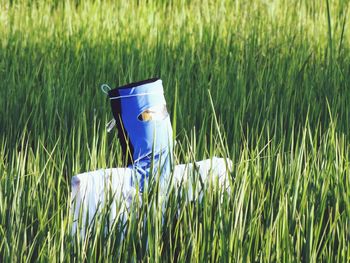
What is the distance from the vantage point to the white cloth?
1979 mm

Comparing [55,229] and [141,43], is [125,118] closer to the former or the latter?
[55,229]

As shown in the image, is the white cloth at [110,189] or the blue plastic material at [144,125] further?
the blue plastic material at [144,125]

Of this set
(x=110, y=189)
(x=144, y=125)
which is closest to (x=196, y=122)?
(x=144, y=125)

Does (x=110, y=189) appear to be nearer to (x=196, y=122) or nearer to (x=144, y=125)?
(x=144, y=125)

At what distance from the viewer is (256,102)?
127 inches

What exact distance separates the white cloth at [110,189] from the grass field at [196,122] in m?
0.04

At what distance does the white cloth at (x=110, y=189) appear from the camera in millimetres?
1979

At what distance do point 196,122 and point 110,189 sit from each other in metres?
1.27

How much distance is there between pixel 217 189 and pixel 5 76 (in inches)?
68.5

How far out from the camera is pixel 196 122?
10.6ft

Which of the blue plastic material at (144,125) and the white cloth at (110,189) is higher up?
the blue plastic material at (144,125)

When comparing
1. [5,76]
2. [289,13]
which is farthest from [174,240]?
[289,13]

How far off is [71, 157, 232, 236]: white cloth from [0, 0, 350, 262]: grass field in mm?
37

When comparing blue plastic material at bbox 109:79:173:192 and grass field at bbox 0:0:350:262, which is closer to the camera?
grass field at bbox 0:0:350:262
